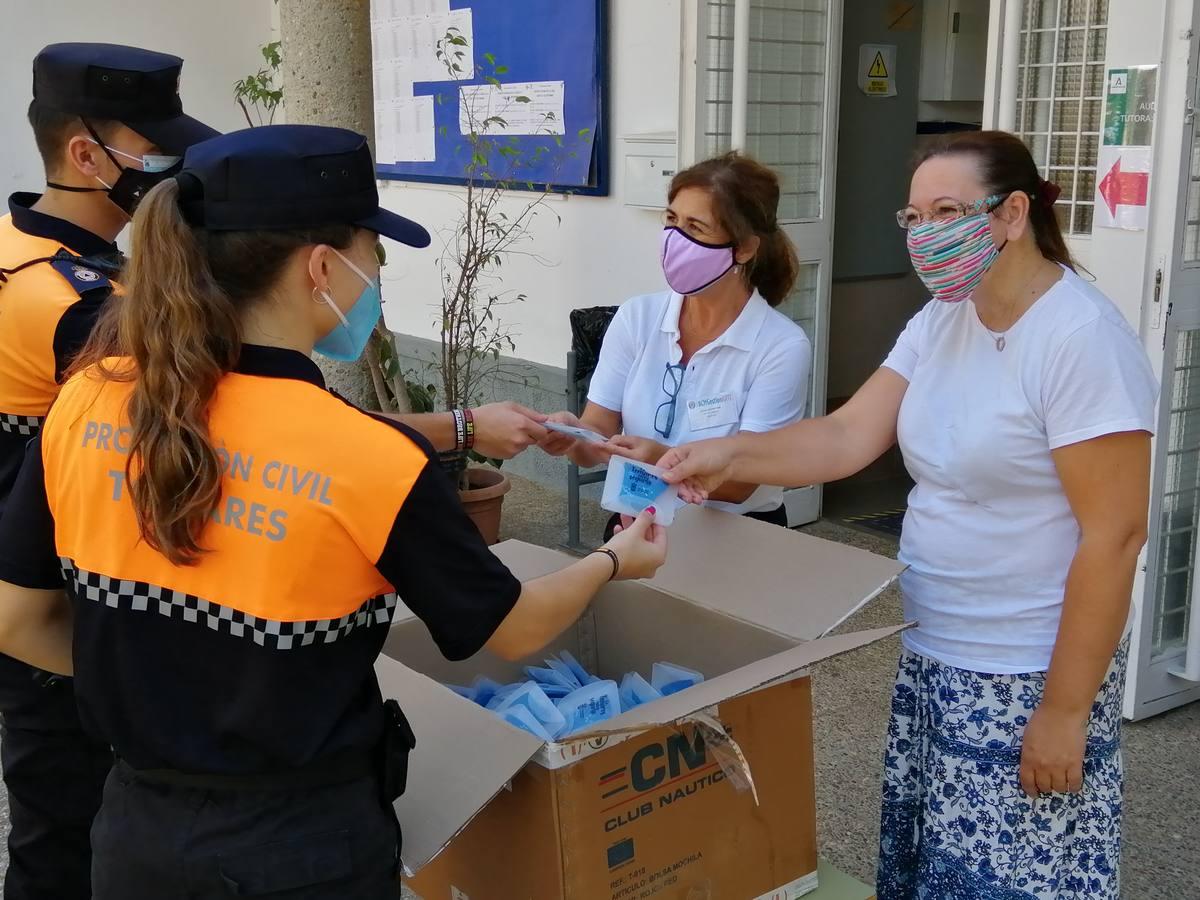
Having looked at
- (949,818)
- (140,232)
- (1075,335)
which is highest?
(140,232)

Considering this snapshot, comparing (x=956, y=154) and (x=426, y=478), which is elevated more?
(x=956, y=154)

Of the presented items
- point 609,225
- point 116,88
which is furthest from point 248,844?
point 609,225

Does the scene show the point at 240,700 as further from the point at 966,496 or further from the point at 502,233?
the point at 502,233

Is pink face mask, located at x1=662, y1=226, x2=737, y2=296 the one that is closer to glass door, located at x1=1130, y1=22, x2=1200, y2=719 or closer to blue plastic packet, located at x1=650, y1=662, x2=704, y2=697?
blue plastic packet, located at x1=650, y1=662, x2=704, y2=697

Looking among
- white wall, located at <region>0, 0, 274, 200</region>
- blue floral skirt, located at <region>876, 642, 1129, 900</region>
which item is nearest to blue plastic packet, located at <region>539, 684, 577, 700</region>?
blue floral skirt, located at <region>876, 642, 1129, 900</region>

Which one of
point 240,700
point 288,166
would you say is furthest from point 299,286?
point 240,700

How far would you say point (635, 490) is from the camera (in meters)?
2.16

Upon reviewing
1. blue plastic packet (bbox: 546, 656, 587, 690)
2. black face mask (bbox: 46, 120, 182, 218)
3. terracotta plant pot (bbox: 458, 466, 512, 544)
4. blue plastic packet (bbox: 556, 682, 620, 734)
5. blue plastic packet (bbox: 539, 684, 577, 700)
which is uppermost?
black face mask (bbox: 46, 120, 182, 218)

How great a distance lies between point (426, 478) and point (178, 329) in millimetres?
312

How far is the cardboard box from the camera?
1447mm

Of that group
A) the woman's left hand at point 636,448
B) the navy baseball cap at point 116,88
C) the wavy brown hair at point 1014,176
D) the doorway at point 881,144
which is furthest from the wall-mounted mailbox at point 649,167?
the wavy brown hair at point 1014,176

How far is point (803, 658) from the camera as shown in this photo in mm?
1539

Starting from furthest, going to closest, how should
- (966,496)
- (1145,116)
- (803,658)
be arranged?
(1145,116) → (966,496) → (803,658)

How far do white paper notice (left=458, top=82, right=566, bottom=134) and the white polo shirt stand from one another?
306 centimetres
